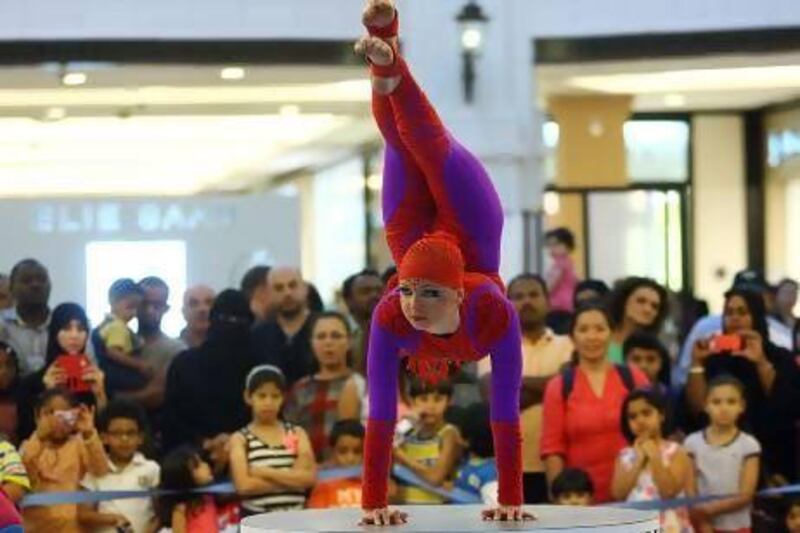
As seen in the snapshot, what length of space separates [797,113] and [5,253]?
10463 mm

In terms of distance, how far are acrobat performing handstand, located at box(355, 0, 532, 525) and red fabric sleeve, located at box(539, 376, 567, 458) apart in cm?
304

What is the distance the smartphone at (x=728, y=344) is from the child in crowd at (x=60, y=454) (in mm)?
2854

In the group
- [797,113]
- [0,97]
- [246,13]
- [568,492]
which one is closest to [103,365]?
[568,492]

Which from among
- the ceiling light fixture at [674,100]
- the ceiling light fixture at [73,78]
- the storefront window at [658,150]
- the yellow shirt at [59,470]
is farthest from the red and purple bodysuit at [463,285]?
the storefront window at [658,150]

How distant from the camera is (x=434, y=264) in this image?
6066mm

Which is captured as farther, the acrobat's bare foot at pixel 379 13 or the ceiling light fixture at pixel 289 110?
the ceiling light fixture at pixel 289 110

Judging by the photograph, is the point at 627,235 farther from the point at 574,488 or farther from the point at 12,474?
the point at 12,474

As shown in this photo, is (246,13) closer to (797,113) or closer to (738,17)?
(738,17)

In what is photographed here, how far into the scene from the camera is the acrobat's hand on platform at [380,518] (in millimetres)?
6355

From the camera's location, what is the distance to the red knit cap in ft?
19.9

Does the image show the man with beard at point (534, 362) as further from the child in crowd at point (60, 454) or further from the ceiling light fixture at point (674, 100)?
the ceiling light fixture at point (674, 100)

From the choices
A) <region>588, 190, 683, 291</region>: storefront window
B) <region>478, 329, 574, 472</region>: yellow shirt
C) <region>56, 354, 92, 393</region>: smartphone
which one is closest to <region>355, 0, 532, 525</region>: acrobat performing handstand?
<region>478, 329, 574, 472</region>: yellow shirt

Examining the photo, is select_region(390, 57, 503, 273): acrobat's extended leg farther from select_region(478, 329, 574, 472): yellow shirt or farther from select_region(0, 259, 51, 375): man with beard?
select_region(0, 259, 51, 375): man with beard

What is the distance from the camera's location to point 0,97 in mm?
16703
